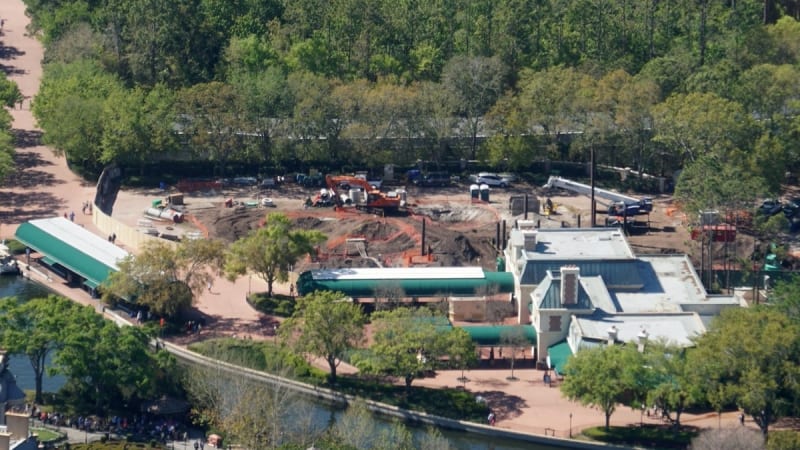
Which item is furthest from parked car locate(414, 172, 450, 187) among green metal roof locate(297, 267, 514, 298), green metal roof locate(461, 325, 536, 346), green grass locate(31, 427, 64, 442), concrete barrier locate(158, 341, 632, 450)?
green grass locate(31, 427, 64, 442)

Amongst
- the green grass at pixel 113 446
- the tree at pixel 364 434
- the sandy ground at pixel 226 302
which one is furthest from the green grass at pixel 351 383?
the green grass at pixel 113 446

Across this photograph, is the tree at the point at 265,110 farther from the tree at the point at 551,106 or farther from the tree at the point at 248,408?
the tree at the point at 248,408

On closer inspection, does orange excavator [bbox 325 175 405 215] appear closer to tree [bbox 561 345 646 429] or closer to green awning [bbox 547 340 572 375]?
green awning [bbox 547 340 572 375]

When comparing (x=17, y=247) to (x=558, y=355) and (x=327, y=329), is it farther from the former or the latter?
(x=558, y=355)

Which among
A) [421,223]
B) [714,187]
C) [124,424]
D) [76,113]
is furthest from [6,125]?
[714,187]

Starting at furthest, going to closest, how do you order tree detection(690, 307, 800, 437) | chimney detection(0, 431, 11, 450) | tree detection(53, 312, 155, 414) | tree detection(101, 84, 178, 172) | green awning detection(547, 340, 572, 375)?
tree detection(101, 84, 178, 172), green awning detection(547, 340, 572, 375), tree detection(53, 312, 155, 414), tree detection(690, 307, 800, 437), chimney detection(0, 431, 11, 450)

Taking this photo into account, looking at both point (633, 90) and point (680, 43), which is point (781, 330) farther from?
point (680, 43)
